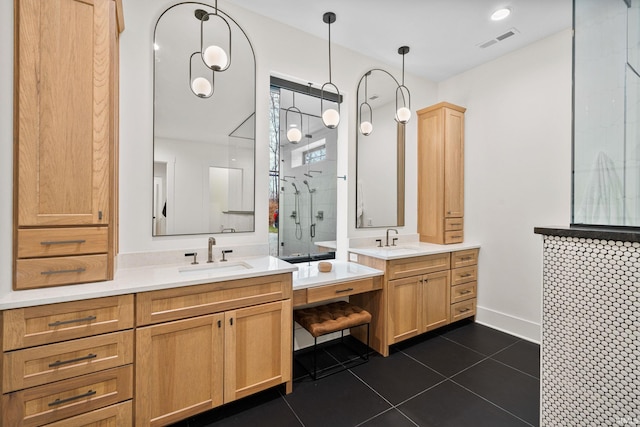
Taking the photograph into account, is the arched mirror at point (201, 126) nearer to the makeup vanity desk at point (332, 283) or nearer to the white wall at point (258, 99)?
the white wall at point (258, 99)

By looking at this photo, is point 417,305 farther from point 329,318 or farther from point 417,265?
point 329,318

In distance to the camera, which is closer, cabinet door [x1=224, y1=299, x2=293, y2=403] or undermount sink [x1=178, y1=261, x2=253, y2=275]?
cabinet door [x1=224, y1=299, x2=293, y2=403]

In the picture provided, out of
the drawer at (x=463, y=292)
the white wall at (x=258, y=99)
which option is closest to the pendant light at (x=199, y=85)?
the white wall at (x=258, y=99)

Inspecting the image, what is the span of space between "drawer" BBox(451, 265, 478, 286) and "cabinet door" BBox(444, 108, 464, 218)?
0.63 m

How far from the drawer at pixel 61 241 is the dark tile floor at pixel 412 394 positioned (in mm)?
1243

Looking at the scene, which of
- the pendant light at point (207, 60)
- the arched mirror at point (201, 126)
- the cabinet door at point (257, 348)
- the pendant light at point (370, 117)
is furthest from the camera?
the pendant light at point (370, 117)

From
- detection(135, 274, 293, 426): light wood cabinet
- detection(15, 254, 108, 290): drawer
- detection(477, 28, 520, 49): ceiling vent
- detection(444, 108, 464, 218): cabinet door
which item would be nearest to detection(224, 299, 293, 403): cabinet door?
detection(135, 274, 293, 426): light wood cabinet

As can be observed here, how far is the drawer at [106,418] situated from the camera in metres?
1.36

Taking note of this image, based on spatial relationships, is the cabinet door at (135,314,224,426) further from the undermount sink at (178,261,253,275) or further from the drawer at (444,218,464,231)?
the drawer at (444,218,464,231)

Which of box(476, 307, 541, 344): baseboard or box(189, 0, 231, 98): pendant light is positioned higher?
box(189, 0, 231, 98): pendant light

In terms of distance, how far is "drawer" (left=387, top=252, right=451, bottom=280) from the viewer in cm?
258

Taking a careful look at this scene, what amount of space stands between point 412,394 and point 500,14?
324 cm

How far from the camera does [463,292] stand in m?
3.15

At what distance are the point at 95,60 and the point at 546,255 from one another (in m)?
2.59
